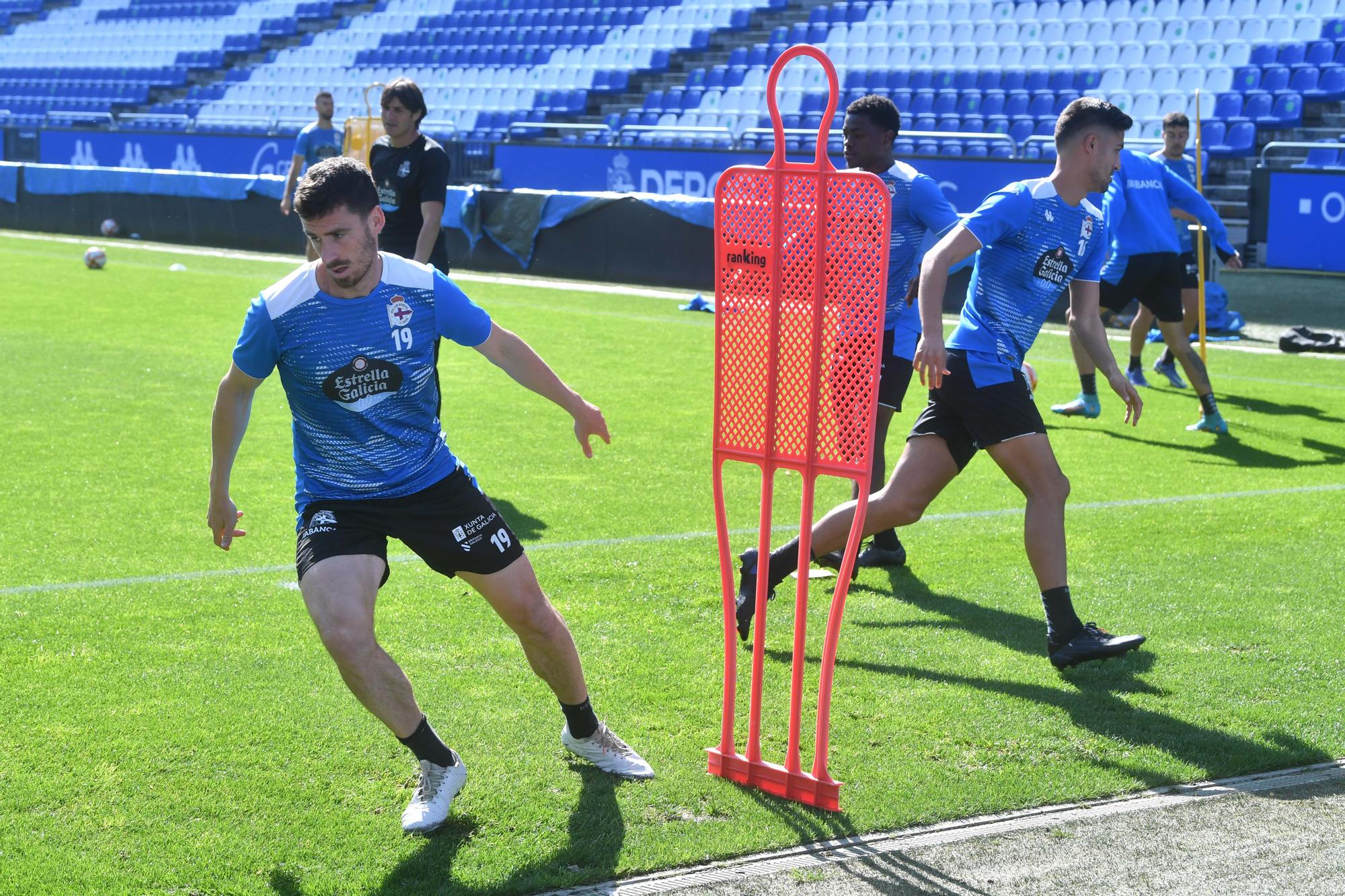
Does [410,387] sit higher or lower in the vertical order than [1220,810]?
higher

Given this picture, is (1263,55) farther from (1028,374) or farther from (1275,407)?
(1028,374)

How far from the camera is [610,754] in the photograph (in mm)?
4199

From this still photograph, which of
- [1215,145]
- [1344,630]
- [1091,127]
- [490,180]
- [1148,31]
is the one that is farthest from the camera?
[490,180]

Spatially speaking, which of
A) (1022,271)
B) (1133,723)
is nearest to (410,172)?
(1022,271)

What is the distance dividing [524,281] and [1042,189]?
50.2ft

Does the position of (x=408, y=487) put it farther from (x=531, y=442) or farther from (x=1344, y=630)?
(x=531, y=442)

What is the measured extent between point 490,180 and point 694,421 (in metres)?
16.8

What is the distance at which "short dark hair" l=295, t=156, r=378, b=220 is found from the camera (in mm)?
3645

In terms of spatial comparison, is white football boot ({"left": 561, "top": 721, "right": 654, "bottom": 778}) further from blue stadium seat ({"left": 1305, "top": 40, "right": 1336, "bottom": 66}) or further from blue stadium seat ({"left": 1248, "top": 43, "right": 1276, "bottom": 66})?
blue stadium seat ({"left": 1248, "top": 43, "right": 1276, "bottom": 66})

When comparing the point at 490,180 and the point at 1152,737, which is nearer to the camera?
the point at 1152,737

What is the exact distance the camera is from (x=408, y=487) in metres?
3.94

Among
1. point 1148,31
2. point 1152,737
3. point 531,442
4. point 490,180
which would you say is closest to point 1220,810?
point 1152,737

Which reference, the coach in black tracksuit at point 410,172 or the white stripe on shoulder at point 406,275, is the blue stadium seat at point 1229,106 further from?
the white stripe on shoulder at point 406,275

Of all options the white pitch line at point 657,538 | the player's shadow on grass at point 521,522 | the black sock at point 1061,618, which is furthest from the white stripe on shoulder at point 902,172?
the player's shadow on grass at point 521,522
